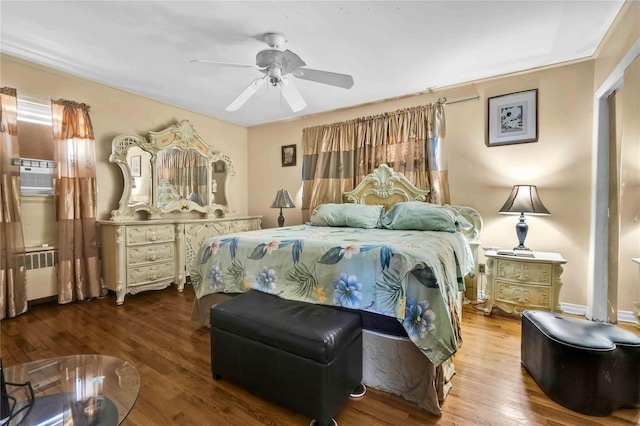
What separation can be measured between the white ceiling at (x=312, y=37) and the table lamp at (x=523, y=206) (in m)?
1.30

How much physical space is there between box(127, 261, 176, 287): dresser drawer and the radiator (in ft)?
2.41

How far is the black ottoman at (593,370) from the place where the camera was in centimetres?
141

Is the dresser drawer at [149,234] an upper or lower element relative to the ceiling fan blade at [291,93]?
lower

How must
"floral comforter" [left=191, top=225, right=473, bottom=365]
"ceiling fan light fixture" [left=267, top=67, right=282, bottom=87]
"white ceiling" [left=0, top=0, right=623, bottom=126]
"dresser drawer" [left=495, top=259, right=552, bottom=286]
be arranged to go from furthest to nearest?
"dresser drawer" [left=495, top=259, right=552, bottom=286] < "ceiling fan light fixture" [left=267, top=67, right=282, bottom=87] < "white ceiling" [left=0, top=0, right=623, bottom=126] < "floral comforter" [left=191, top=225, right=473, bottom=365]

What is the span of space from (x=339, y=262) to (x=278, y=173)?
3.34 metres

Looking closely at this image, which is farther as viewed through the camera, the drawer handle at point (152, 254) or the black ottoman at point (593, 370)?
the drawer handle at point (152, 254)

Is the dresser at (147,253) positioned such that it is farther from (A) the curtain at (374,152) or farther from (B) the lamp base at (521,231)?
(B) the lamp base at (521,231)

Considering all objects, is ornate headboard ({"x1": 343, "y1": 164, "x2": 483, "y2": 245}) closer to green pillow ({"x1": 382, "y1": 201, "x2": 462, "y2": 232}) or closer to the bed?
green pillow ({"x1": 382, "y1": 201, "x2": 462, "y2": 232})

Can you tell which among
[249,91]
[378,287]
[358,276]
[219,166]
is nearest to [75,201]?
[219,166]

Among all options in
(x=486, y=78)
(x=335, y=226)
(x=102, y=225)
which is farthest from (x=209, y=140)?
(x=486, y=78)

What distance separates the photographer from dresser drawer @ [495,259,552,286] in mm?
2490

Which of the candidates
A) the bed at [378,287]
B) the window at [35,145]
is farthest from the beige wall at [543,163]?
the window at [35,145]

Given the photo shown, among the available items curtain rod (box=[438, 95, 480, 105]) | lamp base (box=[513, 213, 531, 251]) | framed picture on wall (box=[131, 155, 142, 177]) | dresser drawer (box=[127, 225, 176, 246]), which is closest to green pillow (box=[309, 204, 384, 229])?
lamp base (box=[513, 213, 531, 251])

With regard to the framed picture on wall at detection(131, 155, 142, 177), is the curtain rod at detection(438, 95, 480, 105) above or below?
above
